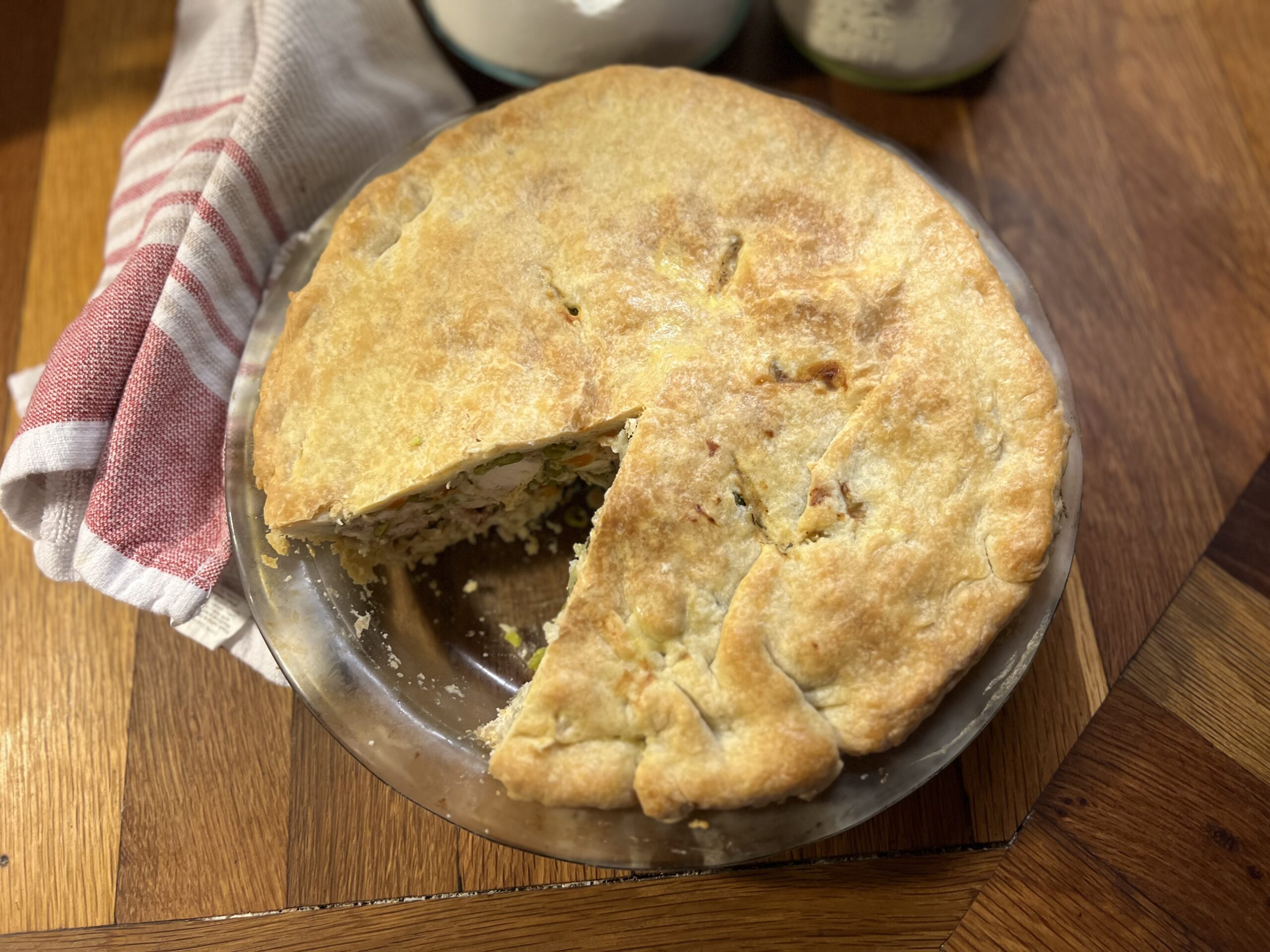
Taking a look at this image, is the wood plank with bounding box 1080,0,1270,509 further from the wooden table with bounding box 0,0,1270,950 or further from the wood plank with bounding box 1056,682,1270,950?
the wood plank with bounding box 1056,682,1270,950

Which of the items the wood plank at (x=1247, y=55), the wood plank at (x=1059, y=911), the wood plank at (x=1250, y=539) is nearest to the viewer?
the wood plank at (x=1059, y=911)

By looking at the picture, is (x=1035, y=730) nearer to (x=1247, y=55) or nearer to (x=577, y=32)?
(x=577, y=32)

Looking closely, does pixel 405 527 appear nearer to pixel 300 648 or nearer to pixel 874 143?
pixel 300 648

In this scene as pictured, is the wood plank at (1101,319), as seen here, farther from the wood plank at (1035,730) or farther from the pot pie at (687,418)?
the pot pie at (687,418)

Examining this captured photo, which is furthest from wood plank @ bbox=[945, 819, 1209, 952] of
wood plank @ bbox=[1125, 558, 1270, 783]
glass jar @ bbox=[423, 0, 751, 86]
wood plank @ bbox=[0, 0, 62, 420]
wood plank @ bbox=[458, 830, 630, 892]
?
wood plank @ bbox=[0, 0, 62, 420]

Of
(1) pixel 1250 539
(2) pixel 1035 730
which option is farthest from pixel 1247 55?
(2) pixel 1035 730

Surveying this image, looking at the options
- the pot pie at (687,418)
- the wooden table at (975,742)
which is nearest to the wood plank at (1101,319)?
the wooden table at (975,742)

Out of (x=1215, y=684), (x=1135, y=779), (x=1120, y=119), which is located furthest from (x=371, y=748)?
(x=1120, y=119)
